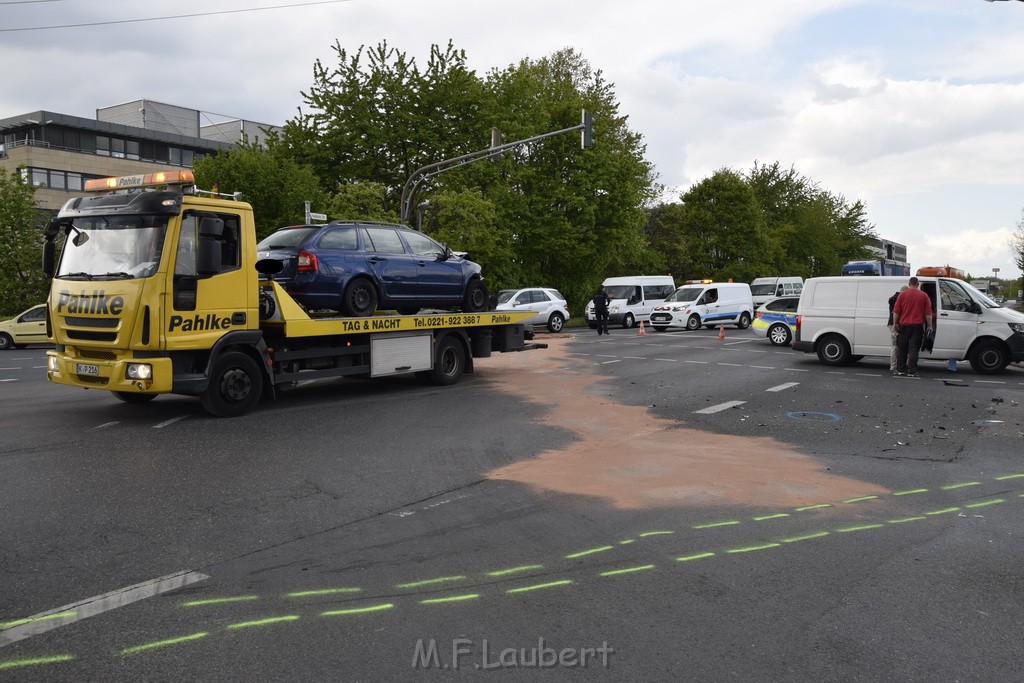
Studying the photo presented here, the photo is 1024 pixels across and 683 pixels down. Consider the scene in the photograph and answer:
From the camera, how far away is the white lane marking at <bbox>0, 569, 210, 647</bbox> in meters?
3.85

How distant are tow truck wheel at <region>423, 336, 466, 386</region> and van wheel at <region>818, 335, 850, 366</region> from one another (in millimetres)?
7966

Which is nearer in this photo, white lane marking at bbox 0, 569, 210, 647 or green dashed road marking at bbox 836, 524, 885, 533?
white lane marking at bbox 0, 569, 210, 647

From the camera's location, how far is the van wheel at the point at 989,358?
51.2ft

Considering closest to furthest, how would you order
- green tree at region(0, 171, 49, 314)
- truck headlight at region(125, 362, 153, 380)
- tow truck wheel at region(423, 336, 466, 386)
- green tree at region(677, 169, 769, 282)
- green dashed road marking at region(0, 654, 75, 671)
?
1. green dashed road marking at region(0, 654, 75, 671)
2. truck headlight at region(125, 362, 153, 380)
3. tow truck wheel at region(423, 336, 466, 386)
4. green tree at region(0, 171, 49, 314)
5. green tree at region(677, 169, 769, 282)

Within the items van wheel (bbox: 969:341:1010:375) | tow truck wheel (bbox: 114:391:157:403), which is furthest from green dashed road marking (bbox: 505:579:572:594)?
van wheel (bbox: 969:341:1010:375)

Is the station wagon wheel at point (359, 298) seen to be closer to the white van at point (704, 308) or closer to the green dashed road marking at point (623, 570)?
the green dashed road marking at point (623, 570)

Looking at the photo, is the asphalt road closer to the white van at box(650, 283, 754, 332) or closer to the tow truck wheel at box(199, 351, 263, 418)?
the tow truck wheel at box(199, 351, 263, 418)

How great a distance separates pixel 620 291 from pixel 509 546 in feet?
102

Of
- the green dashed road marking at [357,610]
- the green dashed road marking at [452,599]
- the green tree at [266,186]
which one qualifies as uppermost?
the green tree at [266,186]

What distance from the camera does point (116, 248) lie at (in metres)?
9.77

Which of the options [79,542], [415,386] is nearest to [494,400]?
[415,386]

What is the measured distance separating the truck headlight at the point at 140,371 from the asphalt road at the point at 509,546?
23.7 inches

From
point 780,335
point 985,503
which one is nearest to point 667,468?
point 985,503

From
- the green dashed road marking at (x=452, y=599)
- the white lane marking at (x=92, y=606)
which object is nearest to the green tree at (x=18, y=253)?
the white lane marking at (x=92, y=606)
